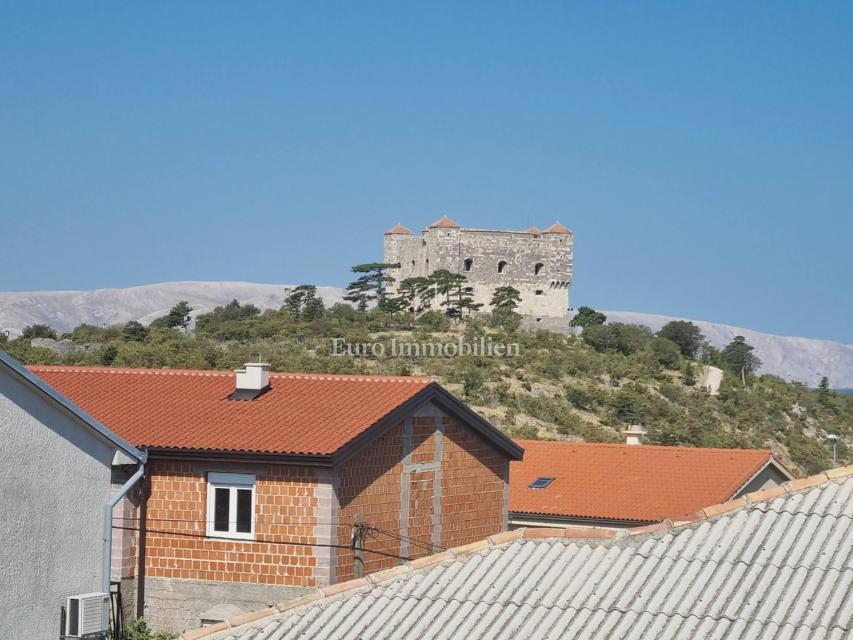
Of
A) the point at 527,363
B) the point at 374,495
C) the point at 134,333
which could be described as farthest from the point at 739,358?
the point at 374,495

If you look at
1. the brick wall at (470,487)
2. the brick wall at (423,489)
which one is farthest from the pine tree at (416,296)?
the brick wall at (423,489)

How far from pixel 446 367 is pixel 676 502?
36733mm

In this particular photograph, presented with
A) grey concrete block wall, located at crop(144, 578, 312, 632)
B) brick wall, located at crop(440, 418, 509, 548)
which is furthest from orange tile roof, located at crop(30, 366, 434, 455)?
grey concrete block wall, located at crop(144, 578, 312, 632)

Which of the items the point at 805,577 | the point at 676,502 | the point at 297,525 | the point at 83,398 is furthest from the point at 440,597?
the point at 676,502

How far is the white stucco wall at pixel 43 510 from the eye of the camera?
1576cm

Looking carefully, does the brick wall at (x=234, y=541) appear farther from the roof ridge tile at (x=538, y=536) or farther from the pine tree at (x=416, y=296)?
the pine tree at (x=416, y=296)

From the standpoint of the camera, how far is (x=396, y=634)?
1045 cm

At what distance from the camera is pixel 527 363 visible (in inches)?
2726

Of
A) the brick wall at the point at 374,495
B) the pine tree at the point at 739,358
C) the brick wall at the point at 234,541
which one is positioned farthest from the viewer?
the pine tree at the point at 739,358

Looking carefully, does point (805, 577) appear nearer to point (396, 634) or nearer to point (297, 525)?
point (396, 634)

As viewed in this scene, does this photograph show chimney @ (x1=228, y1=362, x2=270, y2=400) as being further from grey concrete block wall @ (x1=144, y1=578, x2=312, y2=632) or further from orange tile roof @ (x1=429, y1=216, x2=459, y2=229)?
orange tile roof @ (x1=429, y1=216, x2=459, y2=229)

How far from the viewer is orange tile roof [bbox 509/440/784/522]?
29016 mm

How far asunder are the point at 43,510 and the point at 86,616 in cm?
134

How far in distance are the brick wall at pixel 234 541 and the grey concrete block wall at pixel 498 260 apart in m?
69.7
